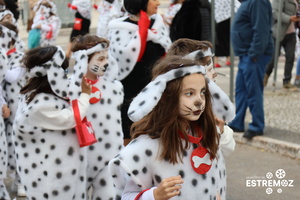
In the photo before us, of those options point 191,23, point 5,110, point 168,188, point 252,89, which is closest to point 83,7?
point 191,23

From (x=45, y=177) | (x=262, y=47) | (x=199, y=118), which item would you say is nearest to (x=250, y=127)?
(x=262, y=47)

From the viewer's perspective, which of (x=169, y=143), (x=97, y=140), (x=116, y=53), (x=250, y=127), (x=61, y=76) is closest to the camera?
Result: (x=169, y=143)

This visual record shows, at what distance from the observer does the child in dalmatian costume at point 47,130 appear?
5242 millimetres

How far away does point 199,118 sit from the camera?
375cm

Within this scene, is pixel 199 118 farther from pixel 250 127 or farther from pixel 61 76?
pixel 250 127

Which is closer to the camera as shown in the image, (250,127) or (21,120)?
(21,120)

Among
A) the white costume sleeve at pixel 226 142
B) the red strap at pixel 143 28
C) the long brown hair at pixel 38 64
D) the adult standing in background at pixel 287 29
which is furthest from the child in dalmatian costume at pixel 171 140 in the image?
the adult standing in background at pixel 287 29

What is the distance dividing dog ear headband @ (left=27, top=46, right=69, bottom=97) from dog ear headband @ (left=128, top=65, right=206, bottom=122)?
1.70 meters

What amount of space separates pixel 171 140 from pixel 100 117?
247 centimetres

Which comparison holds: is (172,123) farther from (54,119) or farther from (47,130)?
(47,130)

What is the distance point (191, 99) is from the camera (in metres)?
3.61

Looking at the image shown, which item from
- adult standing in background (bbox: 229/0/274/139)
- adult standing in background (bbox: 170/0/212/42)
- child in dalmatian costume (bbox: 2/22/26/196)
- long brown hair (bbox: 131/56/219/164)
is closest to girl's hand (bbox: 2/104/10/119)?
child in dalmatian costume (bbox: 2/22/26/196)

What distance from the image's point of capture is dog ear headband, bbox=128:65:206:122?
3502mm

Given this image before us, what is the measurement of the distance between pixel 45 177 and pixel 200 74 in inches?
83.3
